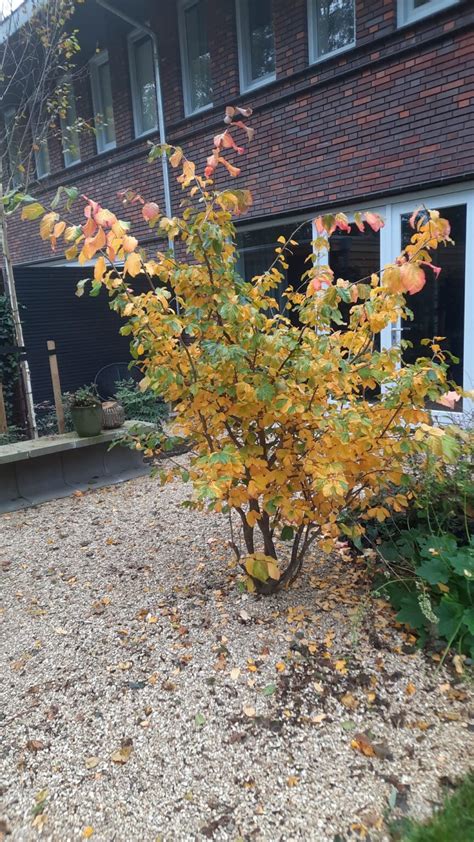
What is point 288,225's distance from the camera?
7.32m

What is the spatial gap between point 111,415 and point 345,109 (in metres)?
4.32

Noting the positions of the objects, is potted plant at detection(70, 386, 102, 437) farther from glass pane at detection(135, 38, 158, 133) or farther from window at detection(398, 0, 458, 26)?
glass pane at detection(135, 38, 158, 133)

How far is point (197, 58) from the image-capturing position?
823 cm

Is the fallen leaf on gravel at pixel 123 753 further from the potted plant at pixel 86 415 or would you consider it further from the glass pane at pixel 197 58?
Result: the glass pane at pixel 197 58

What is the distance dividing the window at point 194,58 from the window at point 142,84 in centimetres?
88

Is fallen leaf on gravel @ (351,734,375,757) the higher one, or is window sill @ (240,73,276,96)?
window sill @ (240,73,276,96)

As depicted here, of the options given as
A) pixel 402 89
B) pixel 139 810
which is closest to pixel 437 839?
pixel 139 810

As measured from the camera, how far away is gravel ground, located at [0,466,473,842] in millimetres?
1769

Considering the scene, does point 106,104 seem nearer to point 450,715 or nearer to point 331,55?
point 331,55

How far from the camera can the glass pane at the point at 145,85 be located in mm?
9062

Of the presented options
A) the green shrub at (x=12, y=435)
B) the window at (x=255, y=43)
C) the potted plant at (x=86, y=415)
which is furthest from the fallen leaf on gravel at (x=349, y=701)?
the window at (x=255, y=43)

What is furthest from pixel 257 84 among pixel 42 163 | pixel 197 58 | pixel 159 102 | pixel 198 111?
pixel 42 163

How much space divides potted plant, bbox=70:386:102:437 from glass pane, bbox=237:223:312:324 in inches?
116

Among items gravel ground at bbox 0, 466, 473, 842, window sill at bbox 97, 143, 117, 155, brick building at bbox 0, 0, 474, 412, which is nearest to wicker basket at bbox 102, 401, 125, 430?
gravel ground at bbox 0, 466, 473, 842
